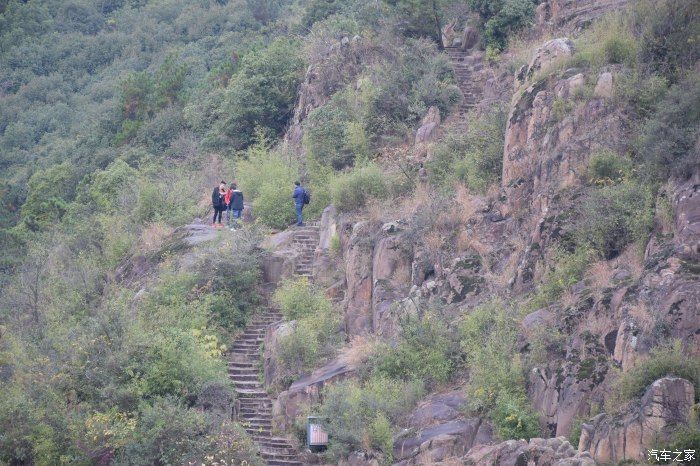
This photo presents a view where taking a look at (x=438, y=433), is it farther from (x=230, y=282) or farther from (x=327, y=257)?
(x=230, y=282)

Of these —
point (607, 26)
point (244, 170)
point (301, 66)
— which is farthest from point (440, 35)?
A: point (607, 26)

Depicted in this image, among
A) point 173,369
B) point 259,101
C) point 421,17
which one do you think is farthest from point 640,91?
point 259,101

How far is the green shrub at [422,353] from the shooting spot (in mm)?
21688

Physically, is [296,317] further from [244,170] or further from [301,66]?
[301,66]

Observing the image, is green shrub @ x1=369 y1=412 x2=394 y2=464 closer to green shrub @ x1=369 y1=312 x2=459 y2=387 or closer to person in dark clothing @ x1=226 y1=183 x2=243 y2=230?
green shrub @ x1=369 y1=312 x2=459 y2=387

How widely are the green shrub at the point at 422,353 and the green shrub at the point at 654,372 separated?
591 centimetres

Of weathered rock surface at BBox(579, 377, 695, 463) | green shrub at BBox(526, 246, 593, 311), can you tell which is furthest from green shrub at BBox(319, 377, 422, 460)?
weathered rock surface at BBox(579, 377, 695, 463)

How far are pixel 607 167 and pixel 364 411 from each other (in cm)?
742

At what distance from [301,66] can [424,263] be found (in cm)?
1757

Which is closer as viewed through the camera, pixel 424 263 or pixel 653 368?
pixel 653 368

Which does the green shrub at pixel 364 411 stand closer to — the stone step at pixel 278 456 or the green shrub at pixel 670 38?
the stone step at pixel 278 456

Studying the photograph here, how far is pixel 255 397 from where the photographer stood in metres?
25.4

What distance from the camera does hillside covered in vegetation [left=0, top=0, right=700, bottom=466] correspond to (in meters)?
18.0

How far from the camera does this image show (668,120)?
Result: 20.6 m
